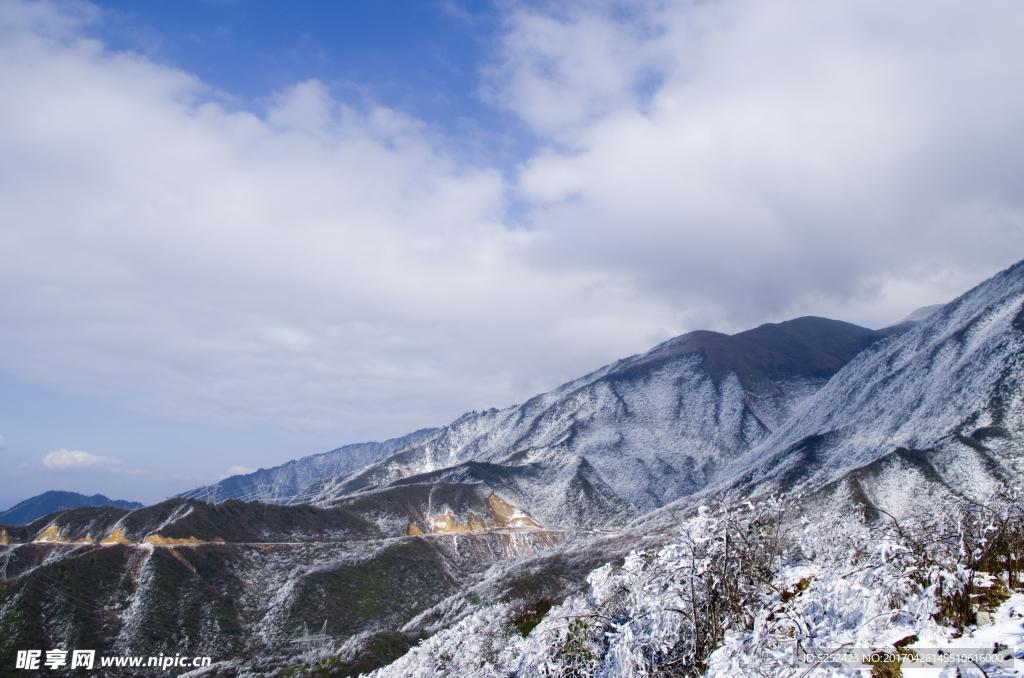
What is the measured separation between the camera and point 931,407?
9862 centimetres

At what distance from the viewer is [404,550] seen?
80188 millimetres

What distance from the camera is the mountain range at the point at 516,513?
5575cm

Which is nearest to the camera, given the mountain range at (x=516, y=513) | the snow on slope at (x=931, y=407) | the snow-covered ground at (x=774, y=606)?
the snow-covered ground at (x=774, y=606)

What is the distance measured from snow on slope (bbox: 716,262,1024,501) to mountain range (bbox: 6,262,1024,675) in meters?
0.40

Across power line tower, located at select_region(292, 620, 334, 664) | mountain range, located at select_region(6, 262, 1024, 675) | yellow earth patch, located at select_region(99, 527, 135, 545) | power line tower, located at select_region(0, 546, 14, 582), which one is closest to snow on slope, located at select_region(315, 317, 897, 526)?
mountain range, located at select_region(6, 262, 1024, 675)

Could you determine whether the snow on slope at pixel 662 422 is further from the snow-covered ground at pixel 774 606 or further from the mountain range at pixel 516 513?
the snow-covered ground at pixel 774 606

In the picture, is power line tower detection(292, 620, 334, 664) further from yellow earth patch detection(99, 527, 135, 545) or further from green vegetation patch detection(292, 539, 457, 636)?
yellow earth patch detection(99, 527, 135, 545)

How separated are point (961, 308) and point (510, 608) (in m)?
139

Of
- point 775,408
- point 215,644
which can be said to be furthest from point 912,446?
point 215,644

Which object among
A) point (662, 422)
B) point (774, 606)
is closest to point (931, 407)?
point (662, 422)

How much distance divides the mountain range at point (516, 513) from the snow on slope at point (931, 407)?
40 centimetres

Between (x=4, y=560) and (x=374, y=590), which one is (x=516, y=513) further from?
(x=4, y=560)

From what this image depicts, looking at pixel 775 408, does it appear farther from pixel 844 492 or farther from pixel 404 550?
pixel 404 550

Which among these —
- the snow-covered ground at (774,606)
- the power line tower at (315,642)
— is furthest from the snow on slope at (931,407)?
the snow-covered ground at (774,606)
